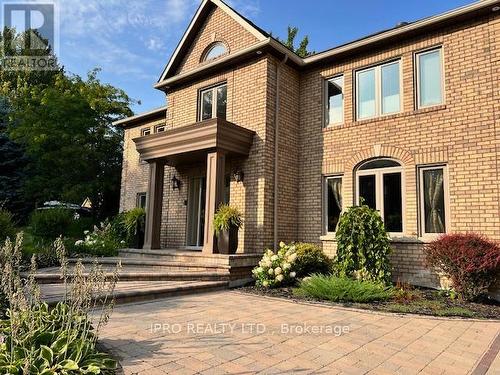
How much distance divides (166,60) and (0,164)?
516 inches

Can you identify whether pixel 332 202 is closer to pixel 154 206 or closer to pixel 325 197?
pixel 325 197

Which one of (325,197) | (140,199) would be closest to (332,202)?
(325,197)

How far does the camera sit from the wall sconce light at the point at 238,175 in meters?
9.90

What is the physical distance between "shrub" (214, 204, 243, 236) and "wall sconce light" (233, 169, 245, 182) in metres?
1.09

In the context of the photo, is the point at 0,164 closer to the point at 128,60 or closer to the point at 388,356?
the point at 128,60

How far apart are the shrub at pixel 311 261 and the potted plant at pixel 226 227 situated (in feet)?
5.04

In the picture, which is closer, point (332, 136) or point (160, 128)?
point (332, 136)

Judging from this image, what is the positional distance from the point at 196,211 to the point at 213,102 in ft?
11.1

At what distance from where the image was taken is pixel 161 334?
442cm

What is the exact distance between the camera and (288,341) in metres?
4.30

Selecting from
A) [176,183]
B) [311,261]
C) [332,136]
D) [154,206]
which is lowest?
[311,261]

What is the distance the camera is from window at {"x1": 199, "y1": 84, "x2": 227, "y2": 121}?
11.2 m

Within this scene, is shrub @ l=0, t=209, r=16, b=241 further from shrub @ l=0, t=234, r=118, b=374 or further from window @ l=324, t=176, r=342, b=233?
window @ l=324, t=176, r=342, b=233

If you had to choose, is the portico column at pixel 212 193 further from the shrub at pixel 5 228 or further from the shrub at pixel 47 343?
the shrub at pixel 47 343
